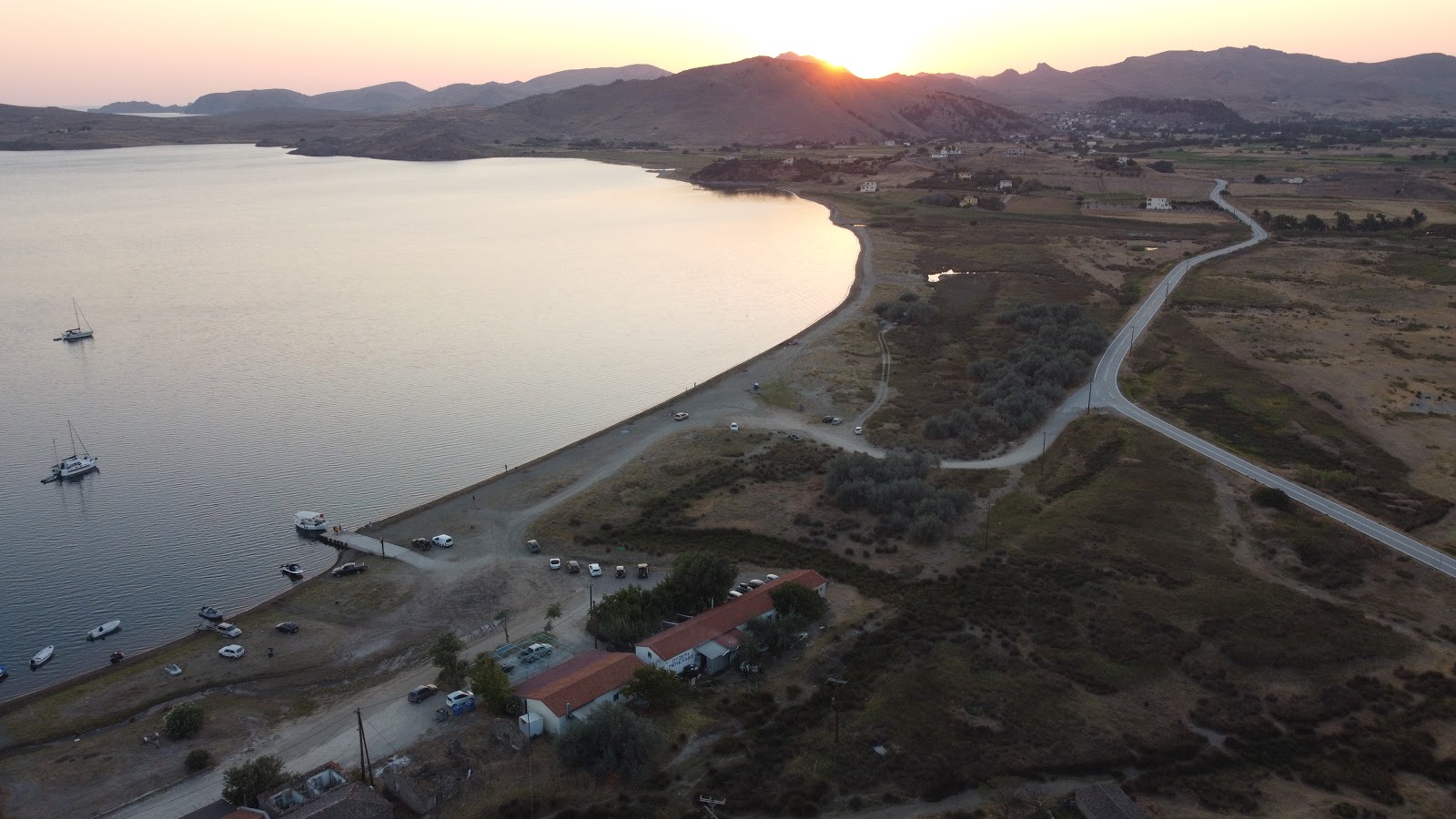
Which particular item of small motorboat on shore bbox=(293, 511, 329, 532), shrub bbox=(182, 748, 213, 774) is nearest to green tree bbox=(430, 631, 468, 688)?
shrub bbox=(182, 748, 213, 774)

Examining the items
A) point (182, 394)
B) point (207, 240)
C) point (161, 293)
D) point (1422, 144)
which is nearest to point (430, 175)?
point (207, 240)

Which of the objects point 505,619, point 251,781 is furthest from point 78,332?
point 251,781

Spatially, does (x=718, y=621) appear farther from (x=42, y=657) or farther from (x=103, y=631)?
(x=42, y=657)

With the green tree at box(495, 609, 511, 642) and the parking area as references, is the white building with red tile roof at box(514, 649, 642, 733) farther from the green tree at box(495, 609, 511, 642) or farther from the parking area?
the green tree at box(495, 609, 511, 642)

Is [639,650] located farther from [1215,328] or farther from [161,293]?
[161,293]

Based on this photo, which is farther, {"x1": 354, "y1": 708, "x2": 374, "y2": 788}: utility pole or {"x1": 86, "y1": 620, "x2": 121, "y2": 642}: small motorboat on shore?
{"x1": 86, "y1": 620, "x2": 121, "y2": 642}: small motorboat on shore
